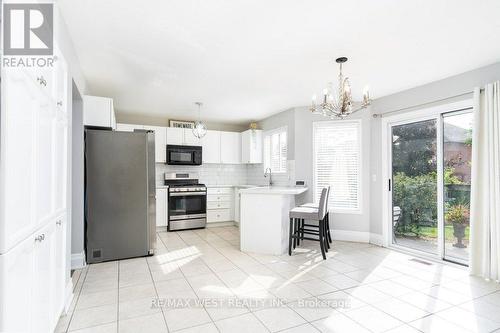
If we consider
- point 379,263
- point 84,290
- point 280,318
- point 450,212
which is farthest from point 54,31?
point 450,212

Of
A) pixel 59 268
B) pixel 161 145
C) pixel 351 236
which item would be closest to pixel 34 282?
pixel 59 268

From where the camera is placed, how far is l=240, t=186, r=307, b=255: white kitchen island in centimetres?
378

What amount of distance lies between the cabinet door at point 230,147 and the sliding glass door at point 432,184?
3.34 metres

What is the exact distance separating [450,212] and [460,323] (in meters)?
1.89

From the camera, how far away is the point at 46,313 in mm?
1577

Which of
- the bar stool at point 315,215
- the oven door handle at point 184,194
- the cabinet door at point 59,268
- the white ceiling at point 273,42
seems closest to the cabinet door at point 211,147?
the oven door handle at point 184,194

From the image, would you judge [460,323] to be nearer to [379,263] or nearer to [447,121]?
[379,263]

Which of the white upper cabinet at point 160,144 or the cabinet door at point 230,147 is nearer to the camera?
the white upper cabinet at point 160,144

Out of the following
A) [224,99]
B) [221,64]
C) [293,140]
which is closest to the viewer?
[221,64]

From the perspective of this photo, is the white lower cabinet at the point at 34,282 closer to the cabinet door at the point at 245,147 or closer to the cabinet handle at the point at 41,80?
the cabinet handle at the point at 41,80

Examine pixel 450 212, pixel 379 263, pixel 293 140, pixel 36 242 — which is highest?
pixel 293 140

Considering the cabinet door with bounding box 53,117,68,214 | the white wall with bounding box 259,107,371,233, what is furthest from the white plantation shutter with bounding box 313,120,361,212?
the cabinet door with bounding box 53,117,68,214

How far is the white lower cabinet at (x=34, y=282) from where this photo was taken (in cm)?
108

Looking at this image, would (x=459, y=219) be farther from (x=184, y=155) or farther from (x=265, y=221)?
(x=184, y=155)
